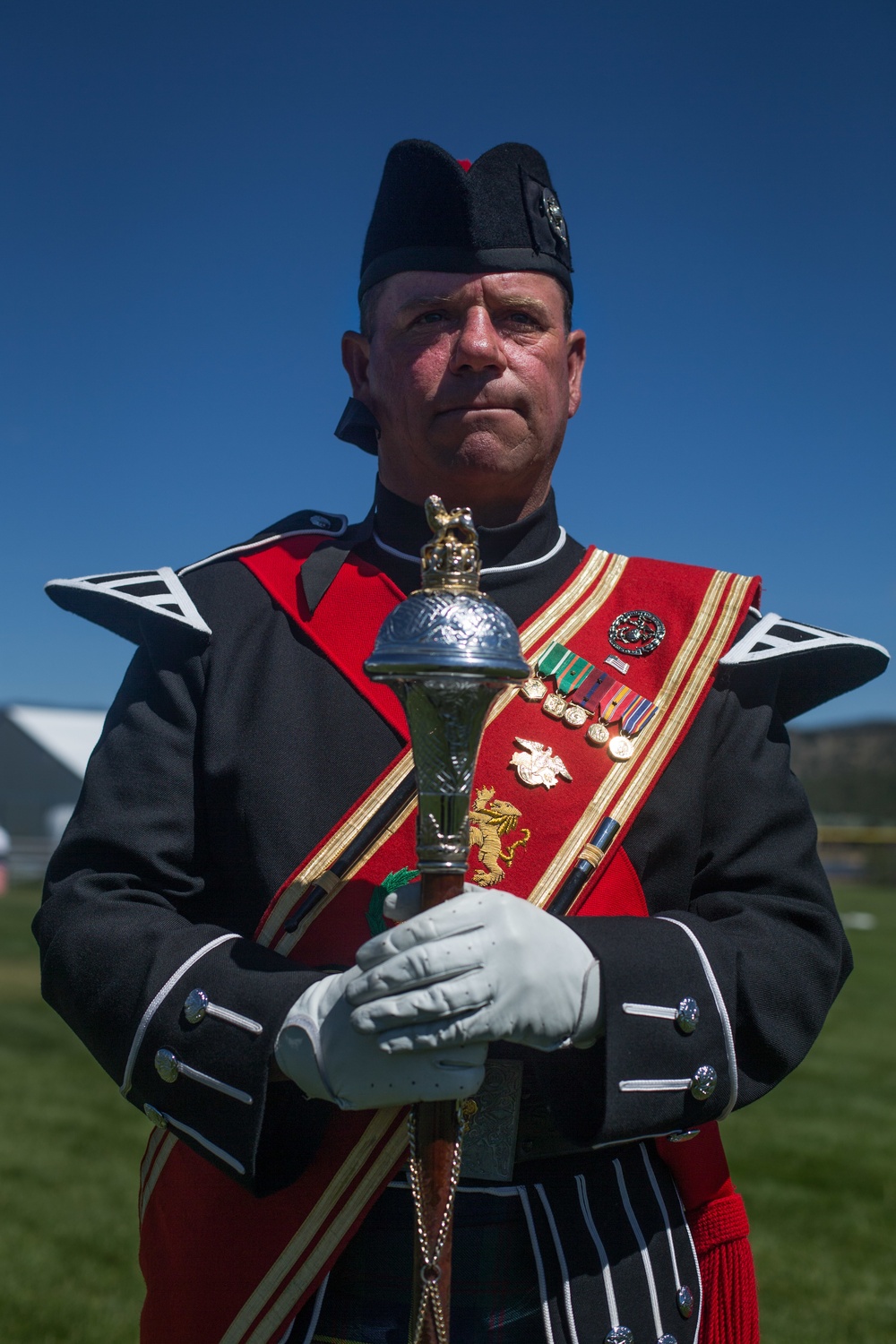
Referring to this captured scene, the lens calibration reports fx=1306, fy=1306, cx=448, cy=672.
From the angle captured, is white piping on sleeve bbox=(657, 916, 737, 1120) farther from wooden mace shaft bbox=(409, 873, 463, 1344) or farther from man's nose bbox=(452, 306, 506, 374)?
man's nose bbox=(452, 306, 506, 374)

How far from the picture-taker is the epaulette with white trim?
100 inches

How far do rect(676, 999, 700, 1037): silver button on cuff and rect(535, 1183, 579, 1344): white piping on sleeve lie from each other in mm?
401

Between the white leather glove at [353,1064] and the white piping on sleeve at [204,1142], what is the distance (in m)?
0.21

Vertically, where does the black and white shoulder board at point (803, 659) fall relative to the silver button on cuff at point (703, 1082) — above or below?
above

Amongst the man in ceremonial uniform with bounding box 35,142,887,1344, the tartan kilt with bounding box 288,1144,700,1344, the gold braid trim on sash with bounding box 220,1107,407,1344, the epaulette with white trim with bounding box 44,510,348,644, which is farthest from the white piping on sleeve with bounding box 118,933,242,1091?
the epaulette with white trim with bounding box 44,510,348,644

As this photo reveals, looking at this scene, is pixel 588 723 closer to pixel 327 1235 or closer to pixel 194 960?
pixel 194 960

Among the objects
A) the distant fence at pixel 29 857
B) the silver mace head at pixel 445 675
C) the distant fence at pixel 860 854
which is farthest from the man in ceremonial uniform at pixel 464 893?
the distant fence at pixel 860 854

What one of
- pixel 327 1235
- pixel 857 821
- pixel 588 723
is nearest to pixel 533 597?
pixel 588 723

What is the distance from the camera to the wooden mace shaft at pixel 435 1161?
6.16 feet

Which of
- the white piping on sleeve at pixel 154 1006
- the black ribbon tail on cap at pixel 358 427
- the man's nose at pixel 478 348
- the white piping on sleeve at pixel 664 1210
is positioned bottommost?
the white piping on sleeve at pixel 664 1210

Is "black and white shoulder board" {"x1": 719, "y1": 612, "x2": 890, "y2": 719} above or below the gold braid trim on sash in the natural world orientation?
above

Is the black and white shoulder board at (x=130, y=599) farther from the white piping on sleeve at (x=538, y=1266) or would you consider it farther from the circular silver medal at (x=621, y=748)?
the white piping on sleeve at (x=538, y=1266)

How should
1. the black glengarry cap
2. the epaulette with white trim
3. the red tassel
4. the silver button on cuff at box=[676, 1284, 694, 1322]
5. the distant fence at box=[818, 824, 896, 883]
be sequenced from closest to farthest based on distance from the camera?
the silver button on cuff at box=[676, 1284, 694, 1322] → the red tassel → the epaulette with white trim → the black glengarry cap → the distant fence at box=[818, 824, 896, 883]

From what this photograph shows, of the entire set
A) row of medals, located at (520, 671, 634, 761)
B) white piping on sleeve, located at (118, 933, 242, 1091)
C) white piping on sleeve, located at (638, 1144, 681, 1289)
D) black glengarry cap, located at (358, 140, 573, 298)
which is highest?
black glengarry cap, located at (358, 140, 573, 298)
